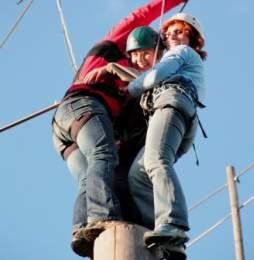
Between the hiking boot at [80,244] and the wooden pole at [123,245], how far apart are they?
193 millimetres

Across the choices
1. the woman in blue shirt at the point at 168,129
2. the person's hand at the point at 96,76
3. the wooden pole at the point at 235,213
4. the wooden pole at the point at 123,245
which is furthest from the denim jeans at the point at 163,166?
the wooden pole at the point at 235,213

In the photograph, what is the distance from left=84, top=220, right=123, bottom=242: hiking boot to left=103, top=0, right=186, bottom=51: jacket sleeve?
1312 mm

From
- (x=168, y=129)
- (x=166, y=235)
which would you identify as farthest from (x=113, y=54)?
(x=166, y=235)

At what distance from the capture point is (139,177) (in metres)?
5.00

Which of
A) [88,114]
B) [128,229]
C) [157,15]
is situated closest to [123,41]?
[157,15]

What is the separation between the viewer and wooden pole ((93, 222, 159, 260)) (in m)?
4.41

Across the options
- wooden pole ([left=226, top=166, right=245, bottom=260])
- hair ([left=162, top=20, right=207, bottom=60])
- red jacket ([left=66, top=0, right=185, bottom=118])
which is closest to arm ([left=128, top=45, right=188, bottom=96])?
red jacket ([left=66, top=0, right=185, bottom=118])

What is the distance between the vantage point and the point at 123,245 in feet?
14.5

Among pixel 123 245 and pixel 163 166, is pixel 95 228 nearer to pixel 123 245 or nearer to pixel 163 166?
pixel 123 245

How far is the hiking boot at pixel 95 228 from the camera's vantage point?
15.2 ft

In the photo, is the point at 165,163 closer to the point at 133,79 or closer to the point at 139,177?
the point at 139,177

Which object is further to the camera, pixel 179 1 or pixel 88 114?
pixel 179 1

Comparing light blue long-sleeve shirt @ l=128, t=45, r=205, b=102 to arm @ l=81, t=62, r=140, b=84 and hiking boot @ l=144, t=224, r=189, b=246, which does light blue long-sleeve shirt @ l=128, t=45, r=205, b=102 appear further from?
hiking boot @ l=144, t=224, r=189, b=246

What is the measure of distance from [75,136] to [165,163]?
1.90 feet
